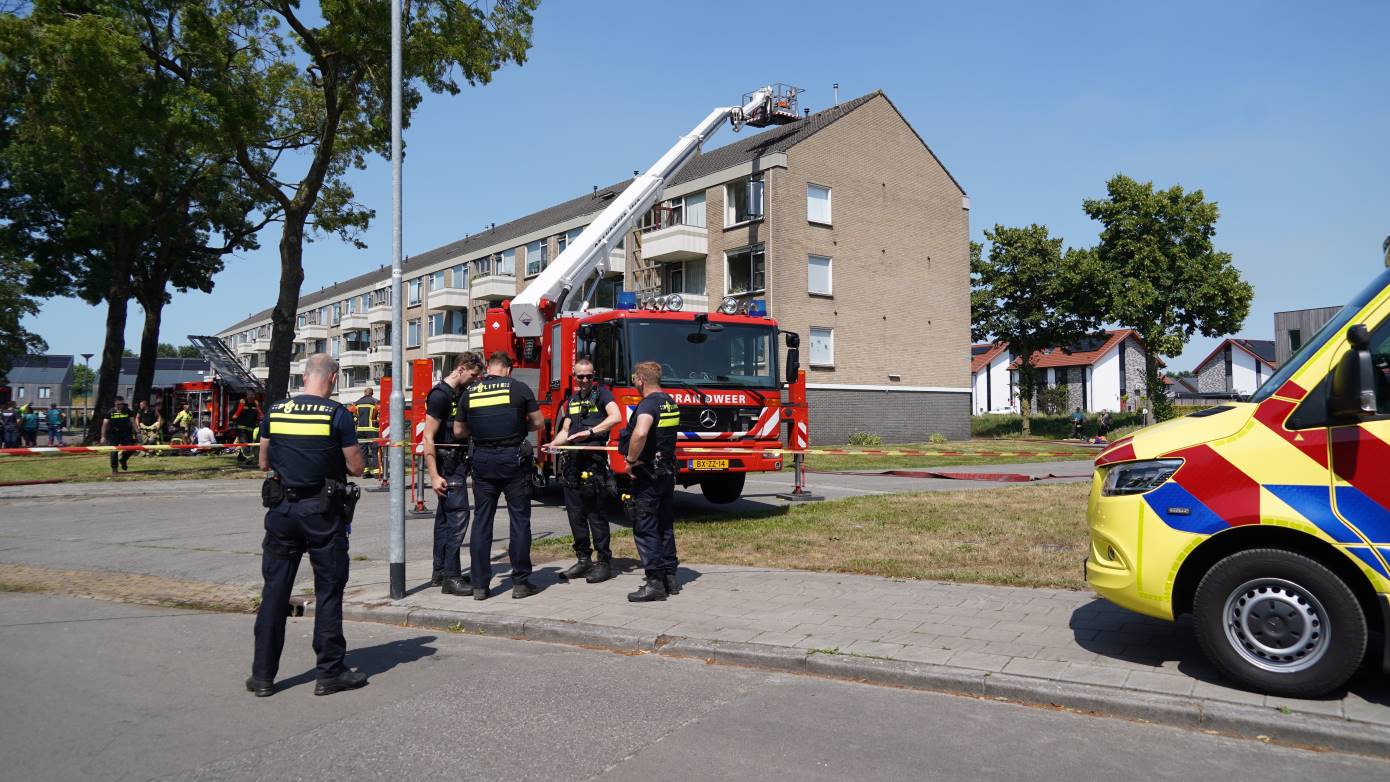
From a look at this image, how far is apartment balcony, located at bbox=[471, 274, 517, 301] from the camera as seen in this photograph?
48.7m

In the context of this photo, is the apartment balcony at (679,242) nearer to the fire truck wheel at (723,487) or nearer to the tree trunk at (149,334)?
the tree trunk at (149,334)

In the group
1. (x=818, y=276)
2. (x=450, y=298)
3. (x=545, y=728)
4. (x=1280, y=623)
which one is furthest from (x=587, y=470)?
(x=450, y=298)

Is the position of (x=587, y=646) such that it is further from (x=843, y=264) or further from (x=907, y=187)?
(x=907, y=187)

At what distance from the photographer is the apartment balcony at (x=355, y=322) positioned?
221ft

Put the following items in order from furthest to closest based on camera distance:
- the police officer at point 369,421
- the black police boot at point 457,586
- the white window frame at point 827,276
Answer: the white window frame at point 827,276 < the police officer at point 369,421 < the black police boot at point 457,586

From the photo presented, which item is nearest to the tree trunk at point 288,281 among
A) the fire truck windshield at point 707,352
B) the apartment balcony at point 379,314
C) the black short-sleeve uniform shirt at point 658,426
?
the fire truck windshield at point 707,352

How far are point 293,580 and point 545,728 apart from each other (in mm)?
1805

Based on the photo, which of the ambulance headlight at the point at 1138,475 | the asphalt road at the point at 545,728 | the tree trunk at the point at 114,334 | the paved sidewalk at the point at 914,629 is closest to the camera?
the asphalt road at the point at 545,728

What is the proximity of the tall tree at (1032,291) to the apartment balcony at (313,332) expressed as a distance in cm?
5273

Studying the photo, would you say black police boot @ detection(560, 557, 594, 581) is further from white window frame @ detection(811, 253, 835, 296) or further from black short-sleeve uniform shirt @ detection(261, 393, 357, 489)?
white window frame @ detection(811, 253, 835, 296)

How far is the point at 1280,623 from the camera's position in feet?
14.7

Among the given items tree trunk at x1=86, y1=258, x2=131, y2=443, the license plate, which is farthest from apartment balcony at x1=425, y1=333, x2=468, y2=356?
the license plate

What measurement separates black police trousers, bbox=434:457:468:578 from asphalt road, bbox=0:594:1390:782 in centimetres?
171

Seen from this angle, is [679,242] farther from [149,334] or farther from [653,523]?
[653,523]
